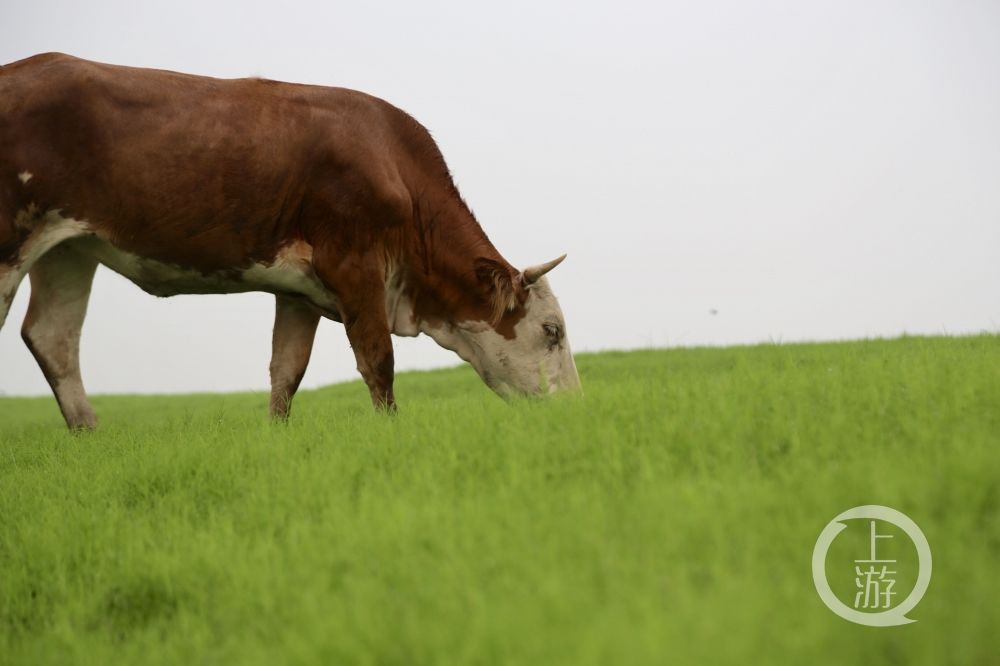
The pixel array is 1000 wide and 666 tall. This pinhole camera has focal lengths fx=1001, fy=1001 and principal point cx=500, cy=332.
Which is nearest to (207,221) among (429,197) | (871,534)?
(429,197)

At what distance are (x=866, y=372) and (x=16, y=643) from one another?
509cm

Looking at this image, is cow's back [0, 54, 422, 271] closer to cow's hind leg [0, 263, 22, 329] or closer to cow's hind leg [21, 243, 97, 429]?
cow's hind leg [0, 263, 22, 329]

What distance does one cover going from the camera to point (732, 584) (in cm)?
310

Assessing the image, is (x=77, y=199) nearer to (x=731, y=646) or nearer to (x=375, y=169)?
(x=375, y=169)

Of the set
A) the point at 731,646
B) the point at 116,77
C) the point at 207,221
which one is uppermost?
the point at 116,77

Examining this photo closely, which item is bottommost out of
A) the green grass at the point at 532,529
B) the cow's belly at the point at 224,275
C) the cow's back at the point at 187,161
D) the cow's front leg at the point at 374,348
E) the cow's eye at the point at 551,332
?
the green grass at the point at 532,529

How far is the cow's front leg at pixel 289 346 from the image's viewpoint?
30.2ft

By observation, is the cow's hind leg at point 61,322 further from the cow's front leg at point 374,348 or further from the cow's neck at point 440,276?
the cow's neck at point 440,276

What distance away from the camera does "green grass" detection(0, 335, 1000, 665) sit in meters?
3.00
